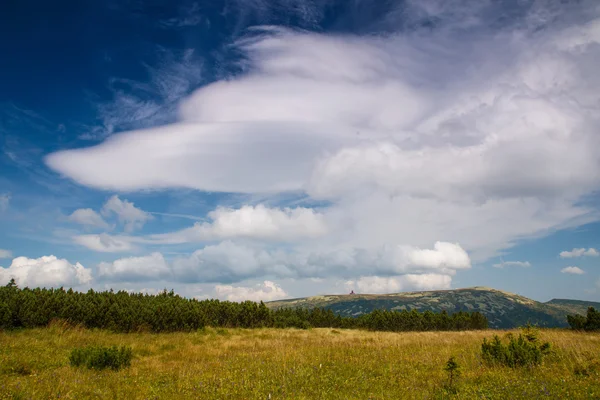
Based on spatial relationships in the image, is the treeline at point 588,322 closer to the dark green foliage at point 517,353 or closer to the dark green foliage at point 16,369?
the dark green foliage at point 517,353

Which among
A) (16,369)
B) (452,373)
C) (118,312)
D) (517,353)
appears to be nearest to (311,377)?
(452,373)

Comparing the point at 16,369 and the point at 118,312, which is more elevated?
the point at 118,312

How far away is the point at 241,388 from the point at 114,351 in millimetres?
6537

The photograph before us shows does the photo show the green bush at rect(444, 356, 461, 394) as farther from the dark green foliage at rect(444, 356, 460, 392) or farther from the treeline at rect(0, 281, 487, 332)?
the treeline at rect(0, 281, 487, 332)

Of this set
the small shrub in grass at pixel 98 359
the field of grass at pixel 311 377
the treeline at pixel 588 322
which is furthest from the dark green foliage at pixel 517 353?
the treeline at pixel 588 322

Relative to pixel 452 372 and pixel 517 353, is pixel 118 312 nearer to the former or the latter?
pixel 452 372

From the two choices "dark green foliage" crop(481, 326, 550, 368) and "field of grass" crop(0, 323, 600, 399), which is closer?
"field of grass" crop(0, 323, 600, 399)

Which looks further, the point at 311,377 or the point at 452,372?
the point at 311,377

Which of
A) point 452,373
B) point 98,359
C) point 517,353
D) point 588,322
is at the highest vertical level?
point 517,353

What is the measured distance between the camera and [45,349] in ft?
50.1

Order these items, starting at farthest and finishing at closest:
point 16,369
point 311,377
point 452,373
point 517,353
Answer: point 16,369 < point 517,353 < point 311,377 < point 452,373

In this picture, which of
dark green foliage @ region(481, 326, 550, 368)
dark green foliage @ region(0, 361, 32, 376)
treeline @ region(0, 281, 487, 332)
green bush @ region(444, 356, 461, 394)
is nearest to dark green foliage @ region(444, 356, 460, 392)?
green bush @ region(444, 356, 461, 394)

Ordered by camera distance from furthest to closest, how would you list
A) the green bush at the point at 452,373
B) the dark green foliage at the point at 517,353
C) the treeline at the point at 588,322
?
the treeline at the point at 588,322 → the dark green foliage at the point at 517,353 → the green bush at the point at 452,373

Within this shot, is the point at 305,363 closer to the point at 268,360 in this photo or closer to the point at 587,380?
the point at 268,360
